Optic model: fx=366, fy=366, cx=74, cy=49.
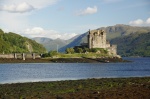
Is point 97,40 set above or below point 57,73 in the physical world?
above

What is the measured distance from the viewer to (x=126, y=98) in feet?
75.1

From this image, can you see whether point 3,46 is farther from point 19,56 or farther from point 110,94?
point 110,94

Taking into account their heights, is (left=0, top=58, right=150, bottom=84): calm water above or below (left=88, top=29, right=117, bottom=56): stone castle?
below

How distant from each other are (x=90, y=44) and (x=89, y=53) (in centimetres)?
1108

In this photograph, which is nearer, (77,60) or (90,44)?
(77,60)

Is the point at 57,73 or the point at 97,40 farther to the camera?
the point at 97,40

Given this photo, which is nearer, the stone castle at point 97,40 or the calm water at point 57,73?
the calm water at point 57,73

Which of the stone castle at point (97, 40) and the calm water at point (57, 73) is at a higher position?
the stone castle at point (97, 40)

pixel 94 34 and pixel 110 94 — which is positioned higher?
pixel 94 34

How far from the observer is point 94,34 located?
175250mm

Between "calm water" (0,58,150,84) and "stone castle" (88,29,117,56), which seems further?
"stone castle" (88,29,117,56)

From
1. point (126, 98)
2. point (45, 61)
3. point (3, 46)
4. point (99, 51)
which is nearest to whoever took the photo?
point (126, 98)

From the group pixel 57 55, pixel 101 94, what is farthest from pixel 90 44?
pixel 101 94

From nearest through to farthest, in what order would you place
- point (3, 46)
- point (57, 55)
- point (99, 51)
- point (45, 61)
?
point (45, 61) → point (57, 55) → point (99, 51) → point (3, 46)
